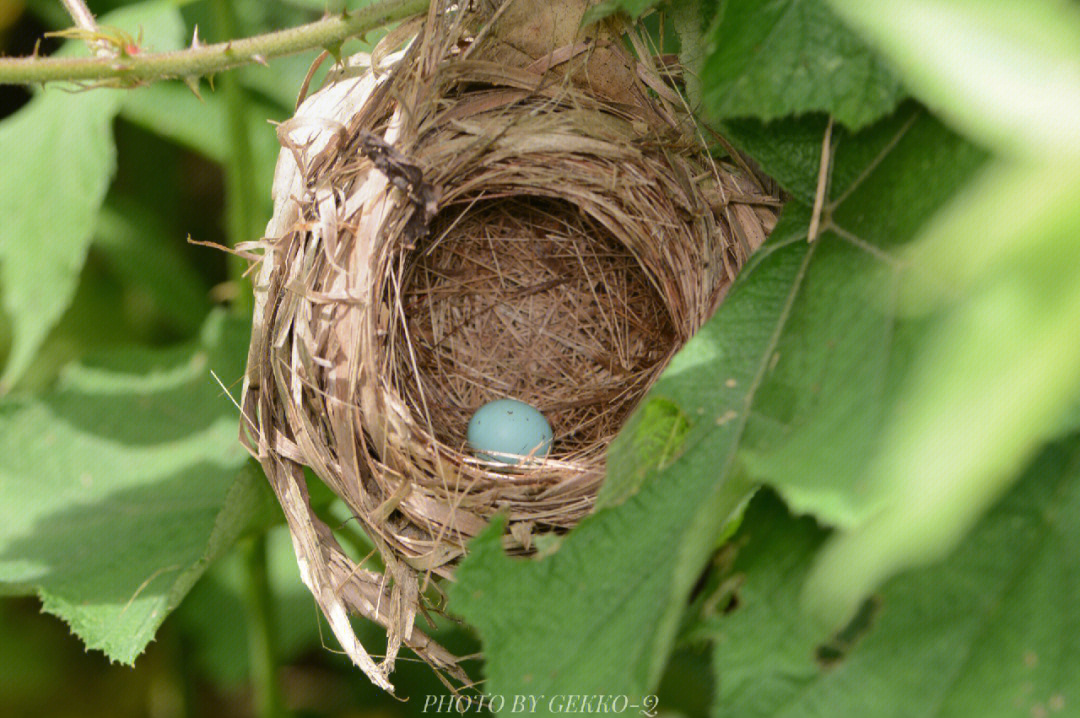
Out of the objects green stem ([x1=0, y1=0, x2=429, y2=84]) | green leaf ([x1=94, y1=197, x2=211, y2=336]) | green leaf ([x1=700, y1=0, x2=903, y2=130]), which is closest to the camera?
green leaf ([x1=700, y1=0, x2=903, y2=130])

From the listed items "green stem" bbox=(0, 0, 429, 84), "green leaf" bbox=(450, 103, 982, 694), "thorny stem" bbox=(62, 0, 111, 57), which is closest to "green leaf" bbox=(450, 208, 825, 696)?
"green leaf" bbox=(450, 103, 982, 694)

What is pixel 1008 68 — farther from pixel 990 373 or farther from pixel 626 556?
A: pixel 626 556

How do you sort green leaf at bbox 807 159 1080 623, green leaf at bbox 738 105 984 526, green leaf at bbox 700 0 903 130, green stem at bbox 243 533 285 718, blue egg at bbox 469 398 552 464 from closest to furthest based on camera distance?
green leaf at bbox 807 159 1080 623, green leaf at bbox 738 105 984 526, green leaf at bbox 700 0 903 130, blue egg at bbox 469 398 552 464, green stem at bbox 243 533 285 718

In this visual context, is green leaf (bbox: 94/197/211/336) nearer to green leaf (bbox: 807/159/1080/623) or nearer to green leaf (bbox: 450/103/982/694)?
green leaf (bbox: 450/103/982/694)

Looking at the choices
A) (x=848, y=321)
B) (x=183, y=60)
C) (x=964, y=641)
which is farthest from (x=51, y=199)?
(x=964, y=641)

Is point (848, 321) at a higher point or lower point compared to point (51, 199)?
higher

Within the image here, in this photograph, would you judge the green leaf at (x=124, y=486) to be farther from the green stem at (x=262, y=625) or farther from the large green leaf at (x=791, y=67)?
the large green leaf at (x=791, y=67)

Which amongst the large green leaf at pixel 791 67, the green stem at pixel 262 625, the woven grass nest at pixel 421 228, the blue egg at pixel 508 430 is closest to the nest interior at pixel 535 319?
the blue egg at pixel 508 430
